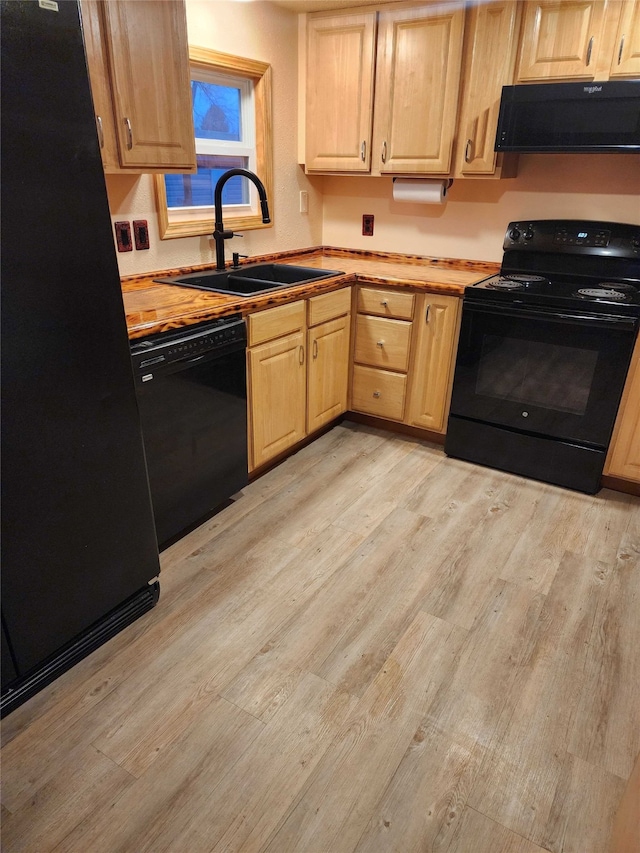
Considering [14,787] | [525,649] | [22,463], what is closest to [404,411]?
[525,649]

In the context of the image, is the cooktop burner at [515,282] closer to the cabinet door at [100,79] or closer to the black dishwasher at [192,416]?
the black dishwasher at [192,416]

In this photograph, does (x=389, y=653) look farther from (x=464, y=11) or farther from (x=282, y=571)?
(x=464, y=11)

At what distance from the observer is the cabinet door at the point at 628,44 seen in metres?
2.20

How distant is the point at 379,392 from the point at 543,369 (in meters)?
0.91

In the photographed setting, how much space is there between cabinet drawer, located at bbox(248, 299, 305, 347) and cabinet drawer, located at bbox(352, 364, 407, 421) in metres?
0.66

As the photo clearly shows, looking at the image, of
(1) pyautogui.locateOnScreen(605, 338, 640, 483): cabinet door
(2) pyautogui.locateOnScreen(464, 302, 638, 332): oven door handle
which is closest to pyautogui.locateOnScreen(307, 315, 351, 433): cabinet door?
(2) pyautogui.locateOnScreen(464, 302, 638, 332): oven door handle

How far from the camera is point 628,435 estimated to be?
2496 mm

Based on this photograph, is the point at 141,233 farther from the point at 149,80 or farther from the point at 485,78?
the point at 485,78

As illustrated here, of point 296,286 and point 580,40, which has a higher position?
point 580,40

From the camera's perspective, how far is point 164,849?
3.99 ft

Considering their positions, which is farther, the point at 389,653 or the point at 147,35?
the point at 147,35

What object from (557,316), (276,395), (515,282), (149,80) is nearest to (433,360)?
(515,282)

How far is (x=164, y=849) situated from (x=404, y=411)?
7.53ft

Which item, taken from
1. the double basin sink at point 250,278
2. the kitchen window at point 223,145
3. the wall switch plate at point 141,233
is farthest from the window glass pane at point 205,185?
the double basin sink at point 250,278
